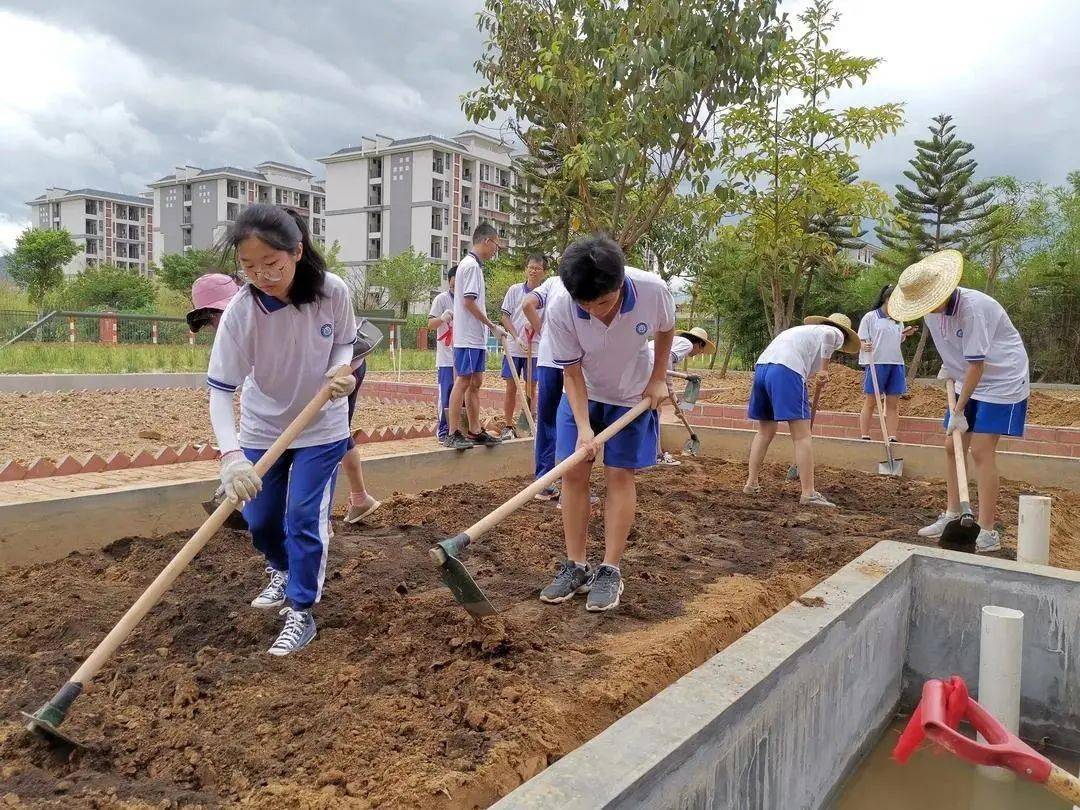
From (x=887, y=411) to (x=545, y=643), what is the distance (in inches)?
219

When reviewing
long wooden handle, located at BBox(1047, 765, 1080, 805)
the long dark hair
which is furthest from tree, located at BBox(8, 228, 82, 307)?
long wooden handle, located at BBox(1047, 765, 1080, 805)

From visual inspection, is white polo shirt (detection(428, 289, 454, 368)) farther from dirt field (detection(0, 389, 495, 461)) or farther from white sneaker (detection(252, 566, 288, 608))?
white sneaker (detection(252, 566, 288, 608))

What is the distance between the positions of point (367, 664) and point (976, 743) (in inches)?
66.6

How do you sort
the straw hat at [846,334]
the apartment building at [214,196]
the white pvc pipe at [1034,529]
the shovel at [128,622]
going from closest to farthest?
the shovel at [128,622], the white pvc pipe at [1034,529], the straw hat at [846,334], the apartment building at [214,196]

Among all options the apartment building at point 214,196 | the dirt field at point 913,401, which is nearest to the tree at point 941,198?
the dirt field at point 913,401

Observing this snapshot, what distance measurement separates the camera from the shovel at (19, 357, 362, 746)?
198 cm

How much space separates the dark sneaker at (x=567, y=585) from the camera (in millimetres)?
3156

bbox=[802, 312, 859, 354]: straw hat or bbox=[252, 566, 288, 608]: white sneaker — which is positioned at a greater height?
bbox=[802, 312, 859, 354]: straw hat

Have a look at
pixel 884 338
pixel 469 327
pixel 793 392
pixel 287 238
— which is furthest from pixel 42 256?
pixel 287 238

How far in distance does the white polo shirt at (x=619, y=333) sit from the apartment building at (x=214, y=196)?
6601 cm

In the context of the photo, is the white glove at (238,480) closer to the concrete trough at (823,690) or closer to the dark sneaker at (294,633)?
the dark sneaker at (294,633)

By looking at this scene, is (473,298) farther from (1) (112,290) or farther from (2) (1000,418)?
(1) (112,290)

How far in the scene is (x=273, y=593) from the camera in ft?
9.94

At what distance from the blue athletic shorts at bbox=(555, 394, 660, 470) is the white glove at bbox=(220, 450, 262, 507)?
4.19 feet
